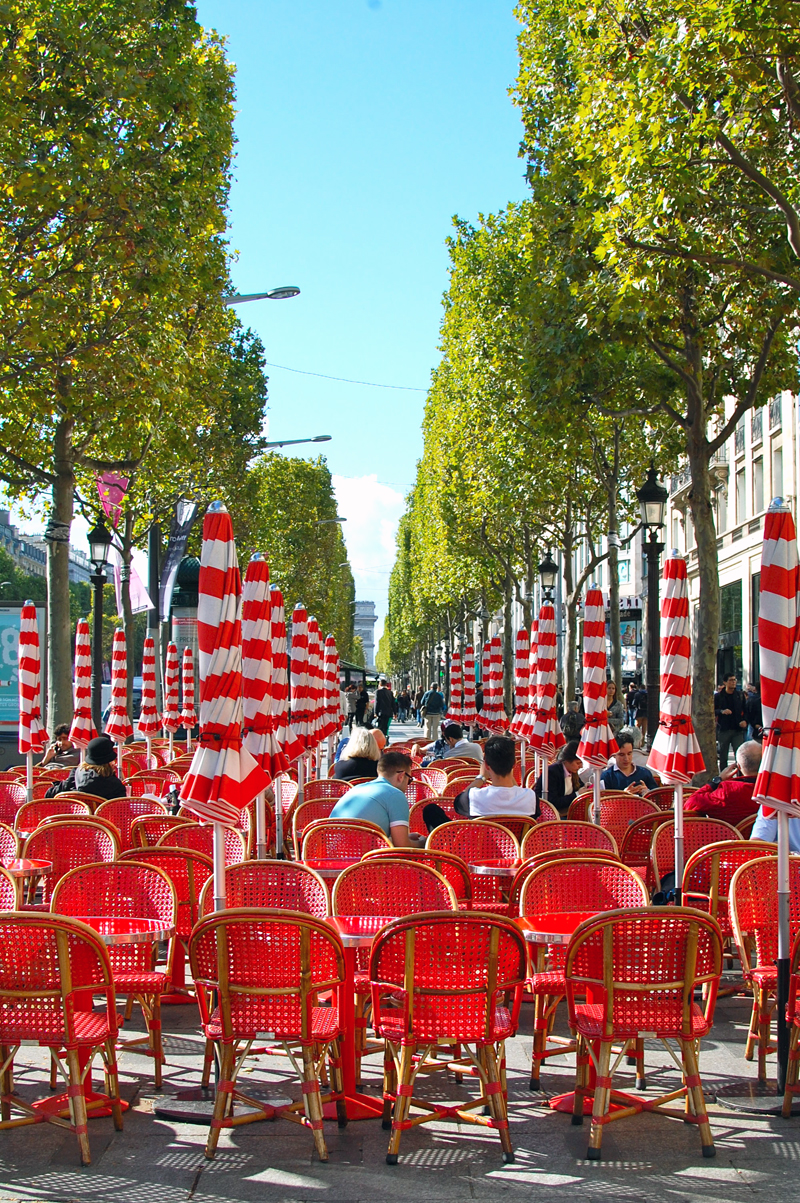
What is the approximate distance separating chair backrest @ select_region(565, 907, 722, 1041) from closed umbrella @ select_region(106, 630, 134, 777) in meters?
11.4

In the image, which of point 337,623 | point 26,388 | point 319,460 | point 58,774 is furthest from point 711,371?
point 337,623

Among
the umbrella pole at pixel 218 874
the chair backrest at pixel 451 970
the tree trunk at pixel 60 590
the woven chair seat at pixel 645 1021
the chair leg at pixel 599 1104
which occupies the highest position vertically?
the tree trunk at pixel 60 590

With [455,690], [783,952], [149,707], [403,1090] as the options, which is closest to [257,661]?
[403,1090]

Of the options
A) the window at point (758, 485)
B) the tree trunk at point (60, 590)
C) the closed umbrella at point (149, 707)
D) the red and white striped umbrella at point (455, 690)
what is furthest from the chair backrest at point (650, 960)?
the window at point (758, 485)

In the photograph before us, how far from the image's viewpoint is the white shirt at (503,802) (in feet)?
30.3

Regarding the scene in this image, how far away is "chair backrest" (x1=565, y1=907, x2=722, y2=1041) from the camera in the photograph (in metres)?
5.07

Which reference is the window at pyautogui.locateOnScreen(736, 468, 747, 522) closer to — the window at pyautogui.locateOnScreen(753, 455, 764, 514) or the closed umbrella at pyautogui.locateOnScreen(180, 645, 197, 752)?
the window at pyautogui.locateOnScreen(753, 455, 764, 514)

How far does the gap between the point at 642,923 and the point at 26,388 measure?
12.0 meters

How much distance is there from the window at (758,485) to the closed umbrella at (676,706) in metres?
29.9

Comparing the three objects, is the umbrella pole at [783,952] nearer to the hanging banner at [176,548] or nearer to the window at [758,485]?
the hanging banner at [176,548]

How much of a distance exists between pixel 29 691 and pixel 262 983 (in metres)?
8.55

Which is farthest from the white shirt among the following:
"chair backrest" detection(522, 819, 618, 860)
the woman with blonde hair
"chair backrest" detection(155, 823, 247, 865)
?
the woman with blonde hair

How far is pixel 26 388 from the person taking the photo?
14.9 m

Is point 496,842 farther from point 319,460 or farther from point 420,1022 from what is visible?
point 319,460
